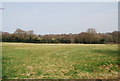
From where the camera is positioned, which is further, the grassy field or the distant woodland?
the distant woodland

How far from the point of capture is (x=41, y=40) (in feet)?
183

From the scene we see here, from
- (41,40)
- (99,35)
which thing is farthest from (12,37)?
(99,35)

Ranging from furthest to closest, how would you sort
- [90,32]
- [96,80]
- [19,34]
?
[19,34], [90,32], [96,80]

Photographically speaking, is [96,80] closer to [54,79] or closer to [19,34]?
[54,79]

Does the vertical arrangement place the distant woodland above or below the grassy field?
above

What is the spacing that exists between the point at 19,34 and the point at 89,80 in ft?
198

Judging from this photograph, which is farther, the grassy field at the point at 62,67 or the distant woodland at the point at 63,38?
the distant woodland at the point at 63,38

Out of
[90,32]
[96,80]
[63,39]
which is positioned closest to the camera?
[96,80]

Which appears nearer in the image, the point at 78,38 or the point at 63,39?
the point at 78,38

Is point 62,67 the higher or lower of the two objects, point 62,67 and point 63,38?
the lower

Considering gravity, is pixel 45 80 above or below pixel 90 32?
below

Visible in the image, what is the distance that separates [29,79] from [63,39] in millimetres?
50669

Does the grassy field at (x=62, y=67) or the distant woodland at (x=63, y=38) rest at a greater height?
the distant woodland at (x=63, y=38)

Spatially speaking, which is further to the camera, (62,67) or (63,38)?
(63,38)
